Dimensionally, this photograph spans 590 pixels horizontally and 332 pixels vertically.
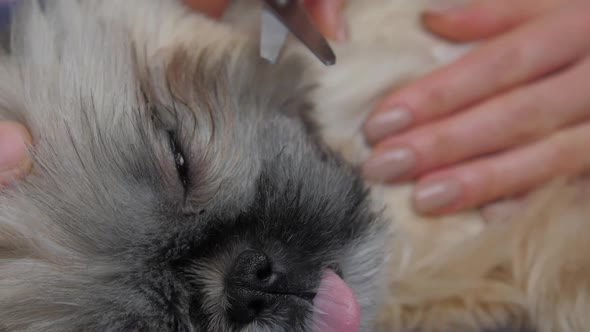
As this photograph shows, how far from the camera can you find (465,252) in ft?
4.46

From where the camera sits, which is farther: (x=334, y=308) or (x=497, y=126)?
(x=497, y=126)

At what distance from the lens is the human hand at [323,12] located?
1465 millimetres

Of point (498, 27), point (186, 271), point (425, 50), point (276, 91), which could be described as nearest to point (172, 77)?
point (276, 91)

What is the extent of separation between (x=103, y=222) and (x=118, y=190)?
6cm

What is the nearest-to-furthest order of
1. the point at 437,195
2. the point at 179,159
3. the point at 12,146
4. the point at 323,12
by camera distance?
1. the point at 12,146
2. the point at 179,159
3. the point at 437,195
4. the point at 323,12

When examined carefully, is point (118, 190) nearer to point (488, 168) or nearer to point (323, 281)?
point (323, 281)

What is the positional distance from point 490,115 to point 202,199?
734mm

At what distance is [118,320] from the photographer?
96cm

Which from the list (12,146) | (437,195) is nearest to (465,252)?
(437,195)

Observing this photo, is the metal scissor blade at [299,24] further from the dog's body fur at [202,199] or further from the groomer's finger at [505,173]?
the groomer's finger at [505,173]

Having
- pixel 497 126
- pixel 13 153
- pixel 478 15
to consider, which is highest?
pixel 13 153

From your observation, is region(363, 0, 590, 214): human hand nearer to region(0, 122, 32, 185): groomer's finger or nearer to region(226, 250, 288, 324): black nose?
region(226, 250, 288, 324): black nose

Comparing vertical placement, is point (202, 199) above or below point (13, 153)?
below

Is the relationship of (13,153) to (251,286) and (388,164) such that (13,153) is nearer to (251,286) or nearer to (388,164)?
(251,286)
